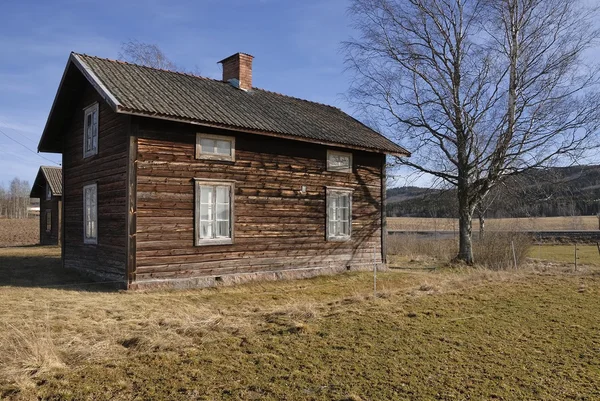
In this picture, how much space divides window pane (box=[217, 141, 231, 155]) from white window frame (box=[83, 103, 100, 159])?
11.3 ft

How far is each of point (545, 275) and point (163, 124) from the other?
476 inches

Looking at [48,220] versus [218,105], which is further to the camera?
[48,220]

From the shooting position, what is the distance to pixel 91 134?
13.4 m

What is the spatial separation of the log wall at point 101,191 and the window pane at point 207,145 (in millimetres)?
1828

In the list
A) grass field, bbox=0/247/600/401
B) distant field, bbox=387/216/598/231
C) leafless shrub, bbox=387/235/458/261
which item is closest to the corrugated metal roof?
grass field, bbox=0/247/600/401

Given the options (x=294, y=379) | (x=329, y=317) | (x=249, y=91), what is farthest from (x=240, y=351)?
(x=249, y=91)

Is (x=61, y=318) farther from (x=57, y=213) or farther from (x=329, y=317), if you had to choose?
(x=57, y=213)

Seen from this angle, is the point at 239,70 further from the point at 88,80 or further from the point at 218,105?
the point at 88,80

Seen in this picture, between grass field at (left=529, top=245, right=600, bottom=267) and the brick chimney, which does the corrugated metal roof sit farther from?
grass field at (left=529, top=245, right=600, bottom=267)

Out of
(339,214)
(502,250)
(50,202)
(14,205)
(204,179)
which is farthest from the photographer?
(14,205)

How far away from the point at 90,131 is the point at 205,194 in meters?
4.26

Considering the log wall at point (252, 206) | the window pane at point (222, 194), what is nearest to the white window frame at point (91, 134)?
the log wall at point (252, 206)

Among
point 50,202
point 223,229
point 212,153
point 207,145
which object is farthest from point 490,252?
point 50,202

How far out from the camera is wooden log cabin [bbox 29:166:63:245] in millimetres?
27078
